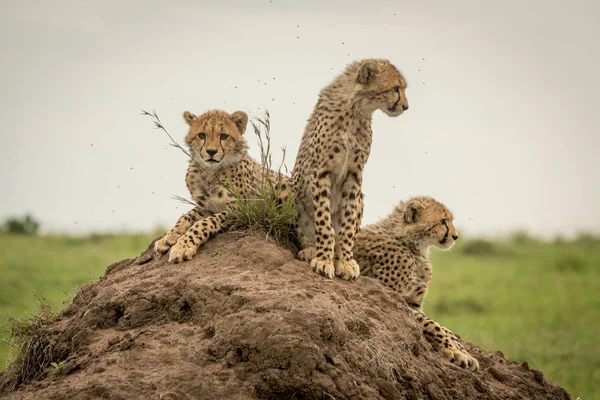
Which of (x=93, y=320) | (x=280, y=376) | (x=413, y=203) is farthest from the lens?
(x=413, y=203)

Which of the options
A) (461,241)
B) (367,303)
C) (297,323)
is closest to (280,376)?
(297,323)

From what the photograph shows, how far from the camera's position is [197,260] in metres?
4.93

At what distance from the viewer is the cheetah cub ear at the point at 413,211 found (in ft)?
19.6

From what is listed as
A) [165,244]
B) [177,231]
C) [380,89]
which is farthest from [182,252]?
[380,89]

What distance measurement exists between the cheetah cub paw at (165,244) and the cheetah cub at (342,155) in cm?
76

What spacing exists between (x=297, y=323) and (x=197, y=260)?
980 millimetres

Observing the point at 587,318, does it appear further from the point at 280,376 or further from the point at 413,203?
the point at 280,376

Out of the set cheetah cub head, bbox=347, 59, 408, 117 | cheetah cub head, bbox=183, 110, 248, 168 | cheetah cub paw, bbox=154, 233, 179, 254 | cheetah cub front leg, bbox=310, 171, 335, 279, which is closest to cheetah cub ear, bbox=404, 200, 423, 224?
cheetah cub head, bbox=347, 59, 408, 117

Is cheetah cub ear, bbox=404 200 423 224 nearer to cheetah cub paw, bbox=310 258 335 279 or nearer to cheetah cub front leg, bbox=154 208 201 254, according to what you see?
cheetah cub paw, bbox=310 258 335 279

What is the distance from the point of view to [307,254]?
203 inches

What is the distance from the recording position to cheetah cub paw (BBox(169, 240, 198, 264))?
4.96 metres

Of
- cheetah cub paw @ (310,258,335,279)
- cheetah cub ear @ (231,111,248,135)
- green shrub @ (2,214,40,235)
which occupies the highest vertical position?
cheetah cub ear @ (231,111,248,135)

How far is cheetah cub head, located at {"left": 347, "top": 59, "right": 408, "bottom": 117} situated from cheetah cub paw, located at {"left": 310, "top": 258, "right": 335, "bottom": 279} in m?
1.10

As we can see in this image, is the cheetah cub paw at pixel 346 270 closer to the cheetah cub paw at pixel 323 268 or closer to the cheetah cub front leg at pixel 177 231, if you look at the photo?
the cheetah cub paw at pixel 323 268
